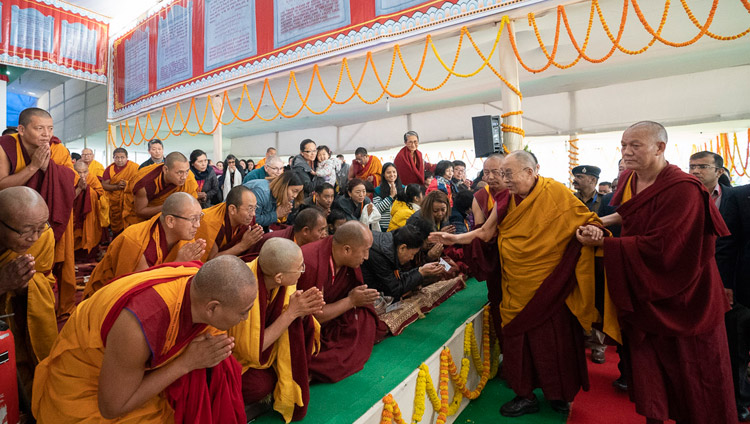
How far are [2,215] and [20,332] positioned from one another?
2.47 feet

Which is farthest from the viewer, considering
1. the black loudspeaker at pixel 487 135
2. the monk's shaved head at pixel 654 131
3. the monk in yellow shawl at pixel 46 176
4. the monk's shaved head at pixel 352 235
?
the black loudspeaker at pixel 487 135

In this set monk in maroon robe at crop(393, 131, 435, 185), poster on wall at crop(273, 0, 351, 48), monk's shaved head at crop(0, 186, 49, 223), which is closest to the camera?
monk's shaved head at crop(0, 186, 49, 223)

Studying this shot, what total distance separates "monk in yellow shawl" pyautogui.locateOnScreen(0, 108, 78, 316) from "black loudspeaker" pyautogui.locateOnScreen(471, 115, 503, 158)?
3.89m

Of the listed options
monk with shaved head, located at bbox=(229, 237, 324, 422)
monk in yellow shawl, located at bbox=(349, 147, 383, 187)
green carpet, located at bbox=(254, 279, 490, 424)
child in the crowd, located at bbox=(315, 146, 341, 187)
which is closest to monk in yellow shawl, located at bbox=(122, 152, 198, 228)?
child in the crowd, located at bbox=(315, 146, 341, 187)

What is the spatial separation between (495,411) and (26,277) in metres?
2.80

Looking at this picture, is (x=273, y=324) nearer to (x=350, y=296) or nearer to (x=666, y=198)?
(x=350, y=296)

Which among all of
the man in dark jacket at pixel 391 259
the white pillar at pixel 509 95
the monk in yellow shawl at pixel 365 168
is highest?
the white pillar at pixel 509 95

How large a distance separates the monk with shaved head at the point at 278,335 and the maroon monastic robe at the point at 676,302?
1.74 metres

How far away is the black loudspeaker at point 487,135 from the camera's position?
4.67m

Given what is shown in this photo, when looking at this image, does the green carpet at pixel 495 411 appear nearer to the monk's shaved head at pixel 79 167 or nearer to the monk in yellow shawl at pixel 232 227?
the monk in yellow shawl at pixel 232 227

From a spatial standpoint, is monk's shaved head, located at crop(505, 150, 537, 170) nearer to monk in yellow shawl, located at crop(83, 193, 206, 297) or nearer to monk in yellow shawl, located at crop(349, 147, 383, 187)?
monk in yellow shawl, located at crop(83, 193, 206, 297)

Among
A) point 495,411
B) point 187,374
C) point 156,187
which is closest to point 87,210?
point 156,187

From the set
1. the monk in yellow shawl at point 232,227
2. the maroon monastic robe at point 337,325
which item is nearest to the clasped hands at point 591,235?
the maroon monastic robe at point 337,325

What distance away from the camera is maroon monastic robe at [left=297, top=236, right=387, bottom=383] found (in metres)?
2.35
